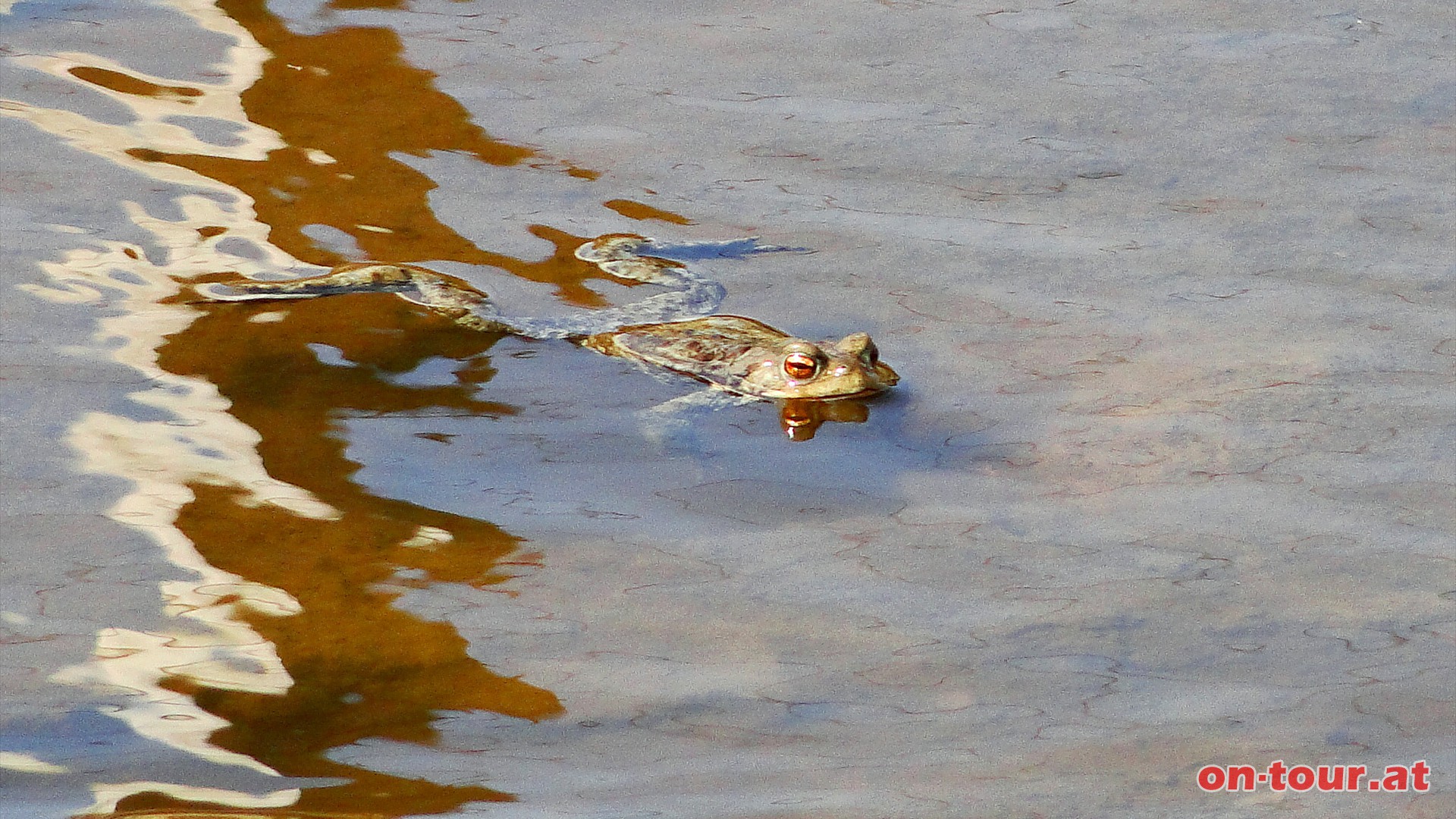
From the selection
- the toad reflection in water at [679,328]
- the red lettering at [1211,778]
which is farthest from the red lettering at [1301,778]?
the toad reflection in water at [679,328]

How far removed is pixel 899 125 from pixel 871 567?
3346 millimetres

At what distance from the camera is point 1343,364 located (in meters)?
4.91

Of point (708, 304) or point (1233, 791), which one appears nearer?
point (1233, 791)

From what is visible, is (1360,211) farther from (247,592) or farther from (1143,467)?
(247,592)

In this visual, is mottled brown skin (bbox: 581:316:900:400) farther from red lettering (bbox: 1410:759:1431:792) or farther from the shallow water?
red lettering (bbox: 1410:759:1431:792)

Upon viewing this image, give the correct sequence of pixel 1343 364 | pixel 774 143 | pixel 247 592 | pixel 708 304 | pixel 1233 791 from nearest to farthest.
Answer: pixel 1233 791 < pixel 247 592 < pixel 1343 364 < pixel 708 304 < pixel 774 143

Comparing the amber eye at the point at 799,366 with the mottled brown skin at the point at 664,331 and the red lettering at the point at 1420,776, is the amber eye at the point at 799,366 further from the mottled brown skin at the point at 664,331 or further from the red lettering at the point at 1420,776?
the red lettering at the point at 1420,776

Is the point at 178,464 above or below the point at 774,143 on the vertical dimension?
below

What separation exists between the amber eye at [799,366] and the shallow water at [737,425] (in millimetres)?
199

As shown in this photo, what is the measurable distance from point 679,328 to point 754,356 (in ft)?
1.43

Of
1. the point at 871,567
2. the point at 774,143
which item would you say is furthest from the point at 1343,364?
the point at 774,143

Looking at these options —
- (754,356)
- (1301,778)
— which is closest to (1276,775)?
(1301,778)

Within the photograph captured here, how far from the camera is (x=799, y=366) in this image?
201 inches

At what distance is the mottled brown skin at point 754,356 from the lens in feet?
16.5
